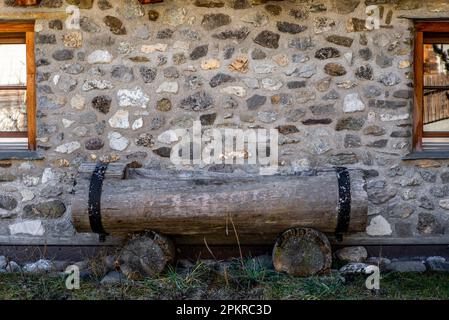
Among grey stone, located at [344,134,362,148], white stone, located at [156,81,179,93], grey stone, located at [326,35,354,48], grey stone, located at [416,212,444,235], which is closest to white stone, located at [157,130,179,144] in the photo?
white stone, located at [156,81,179,93]

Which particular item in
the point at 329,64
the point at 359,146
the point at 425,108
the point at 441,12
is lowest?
the point at 359,146

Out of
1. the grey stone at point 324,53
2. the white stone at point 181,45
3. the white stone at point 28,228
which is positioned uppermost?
the white stone at point 181,45

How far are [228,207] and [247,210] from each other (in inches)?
6.0

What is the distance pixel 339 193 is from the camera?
188 inches

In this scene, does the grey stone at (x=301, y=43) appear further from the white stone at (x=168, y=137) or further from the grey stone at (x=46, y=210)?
the grey stone at (x=46, y=210)

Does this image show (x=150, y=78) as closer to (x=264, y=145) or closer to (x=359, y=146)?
(x=264, y=145)

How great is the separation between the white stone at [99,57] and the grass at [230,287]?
191 cm

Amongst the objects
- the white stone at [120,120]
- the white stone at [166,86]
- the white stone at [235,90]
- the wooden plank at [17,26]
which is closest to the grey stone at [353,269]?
the white stone at [235,90]

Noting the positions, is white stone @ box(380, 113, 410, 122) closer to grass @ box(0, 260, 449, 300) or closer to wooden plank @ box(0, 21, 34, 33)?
grass @ box(0, 260, 449, 300)

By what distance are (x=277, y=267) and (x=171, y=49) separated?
2.12 meters

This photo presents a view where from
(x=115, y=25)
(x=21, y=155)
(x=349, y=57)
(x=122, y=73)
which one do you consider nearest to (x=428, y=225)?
(x=349, y=57)

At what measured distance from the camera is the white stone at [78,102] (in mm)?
5430

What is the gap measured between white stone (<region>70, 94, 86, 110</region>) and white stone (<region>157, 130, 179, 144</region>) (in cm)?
75

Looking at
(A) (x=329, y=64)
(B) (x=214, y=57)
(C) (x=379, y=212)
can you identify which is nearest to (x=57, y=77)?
(B) (x=214, y=57)
